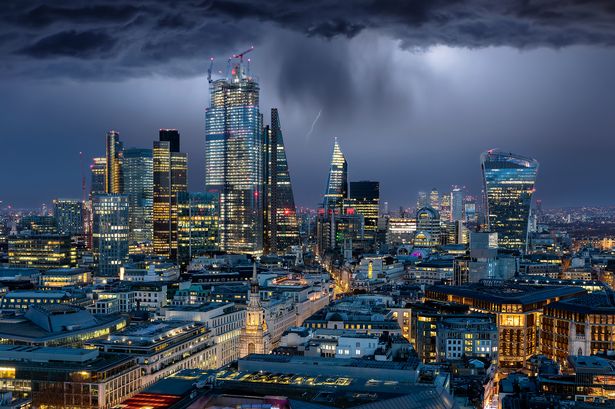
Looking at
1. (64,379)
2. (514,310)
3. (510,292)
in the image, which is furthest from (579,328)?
(64,379)

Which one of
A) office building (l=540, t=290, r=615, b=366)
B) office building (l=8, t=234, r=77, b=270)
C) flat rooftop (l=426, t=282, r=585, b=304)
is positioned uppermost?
office building (l=8, t=234, r=77, b=270)

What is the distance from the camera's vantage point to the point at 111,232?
164375mm

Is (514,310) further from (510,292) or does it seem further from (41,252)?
(41,252)

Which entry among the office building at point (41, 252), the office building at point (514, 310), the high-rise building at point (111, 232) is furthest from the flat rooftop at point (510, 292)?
the office building at point (41, 252)

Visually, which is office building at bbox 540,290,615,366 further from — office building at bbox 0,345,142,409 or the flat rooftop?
office building at bbox 0,345,142,409

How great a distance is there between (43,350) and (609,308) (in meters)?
59.0

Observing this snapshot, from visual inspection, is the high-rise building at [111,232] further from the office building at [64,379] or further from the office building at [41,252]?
the office building at [64,379]

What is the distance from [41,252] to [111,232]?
810 inches

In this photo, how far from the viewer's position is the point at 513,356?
308ft

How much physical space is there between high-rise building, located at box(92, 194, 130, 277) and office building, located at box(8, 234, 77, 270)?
13.9 meters

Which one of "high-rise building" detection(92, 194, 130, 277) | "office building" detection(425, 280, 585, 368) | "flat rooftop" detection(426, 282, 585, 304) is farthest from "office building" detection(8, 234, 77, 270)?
"office building" detection(425, 280, 585, 368)

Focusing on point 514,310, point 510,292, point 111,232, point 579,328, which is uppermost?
point 111,232

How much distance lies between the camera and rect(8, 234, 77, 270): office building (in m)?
174

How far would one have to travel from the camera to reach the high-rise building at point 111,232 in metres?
163
